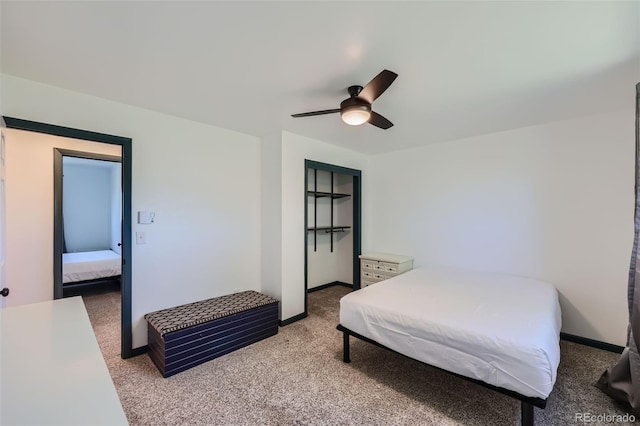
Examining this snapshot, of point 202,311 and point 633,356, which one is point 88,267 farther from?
point 633,356

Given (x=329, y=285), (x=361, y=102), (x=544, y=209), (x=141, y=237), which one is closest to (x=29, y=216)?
(x=141, y=237)

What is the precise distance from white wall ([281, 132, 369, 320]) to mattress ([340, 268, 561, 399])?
1132 millimetres

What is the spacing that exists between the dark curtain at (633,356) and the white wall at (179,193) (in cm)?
349

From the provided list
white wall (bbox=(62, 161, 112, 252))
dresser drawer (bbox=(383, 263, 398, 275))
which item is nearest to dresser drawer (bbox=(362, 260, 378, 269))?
dresser drawer (bbox=(383, 263, 398, 275))

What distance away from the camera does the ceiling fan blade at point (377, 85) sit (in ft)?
5.64

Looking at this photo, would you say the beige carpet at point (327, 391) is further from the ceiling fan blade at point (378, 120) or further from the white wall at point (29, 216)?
the ceiling fan blade at point (378, 120)

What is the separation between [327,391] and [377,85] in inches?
92.3

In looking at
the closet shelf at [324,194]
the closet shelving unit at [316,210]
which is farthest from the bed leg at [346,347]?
the closet shelf at [324,194]

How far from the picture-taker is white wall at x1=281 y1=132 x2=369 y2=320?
3383 millimetres

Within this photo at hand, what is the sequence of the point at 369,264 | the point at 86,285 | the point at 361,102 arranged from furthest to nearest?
the point at 86,285, the point at 369,264, the point at 361,102

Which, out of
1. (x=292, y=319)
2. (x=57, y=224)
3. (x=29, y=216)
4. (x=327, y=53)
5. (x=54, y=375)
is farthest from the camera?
(x=292, y=319)

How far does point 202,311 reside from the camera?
2.75m

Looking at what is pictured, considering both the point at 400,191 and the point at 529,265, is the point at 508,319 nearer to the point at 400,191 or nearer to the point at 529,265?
the point at 529,265

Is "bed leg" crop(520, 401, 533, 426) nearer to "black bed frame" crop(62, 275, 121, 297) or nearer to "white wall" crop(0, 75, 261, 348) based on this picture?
"white wall" crop(0, 75, 261, 348)
